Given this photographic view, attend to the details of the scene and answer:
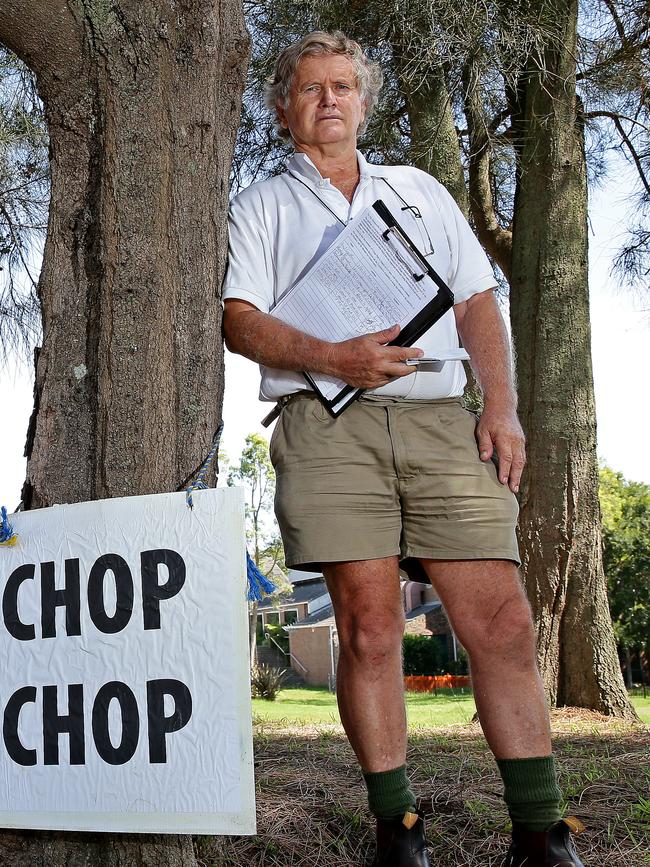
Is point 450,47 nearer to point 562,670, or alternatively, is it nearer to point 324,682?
point 562,670

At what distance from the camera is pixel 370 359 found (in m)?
1.77

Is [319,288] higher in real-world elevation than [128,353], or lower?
higher

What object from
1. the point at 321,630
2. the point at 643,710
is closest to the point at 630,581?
the point at 321,630

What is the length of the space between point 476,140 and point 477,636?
473 cm

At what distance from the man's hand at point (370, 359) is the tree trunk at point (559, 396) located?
128 inches

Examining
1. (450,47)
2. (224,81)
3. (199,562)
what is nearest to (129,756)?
(199,562)

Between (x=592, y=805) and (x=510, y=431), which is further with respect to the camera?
(x=592, y=805)

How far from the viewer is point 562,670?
4.74 metres

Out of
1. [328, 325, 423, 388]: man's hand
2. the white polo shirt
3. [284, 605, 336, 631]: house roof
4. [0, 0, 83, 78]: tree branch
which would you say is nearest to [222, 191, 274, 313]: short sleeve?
the white polo shirt

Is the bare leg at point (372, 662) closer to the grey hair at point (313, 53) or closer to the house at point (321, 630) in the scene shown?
the grey hair at point (313, 53)

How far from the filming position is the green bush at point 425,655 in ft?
101

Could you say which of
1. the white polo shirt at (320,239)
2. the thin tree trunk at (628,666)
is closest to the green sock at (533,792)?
the white polo shirt at (320,239)

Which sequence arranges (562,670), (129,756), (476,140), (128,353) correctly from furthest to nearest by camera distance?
(476,140)
(562,670)
(128,353)
(129,756)

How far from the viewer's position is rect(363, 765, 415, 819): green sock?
1726 millimetres
